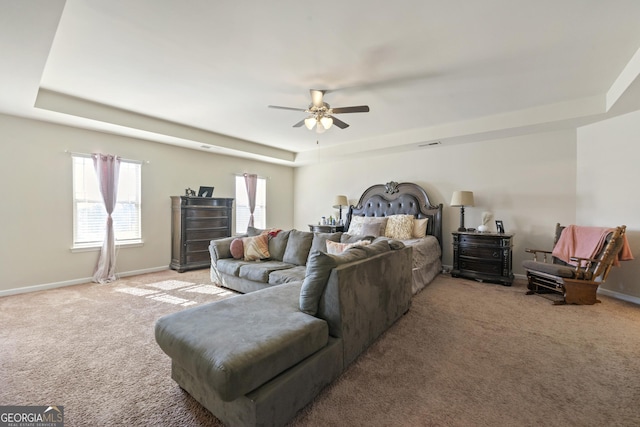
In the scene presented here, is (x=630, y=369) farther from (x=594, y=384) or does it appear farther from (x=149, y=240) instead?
(x=149, y=240)

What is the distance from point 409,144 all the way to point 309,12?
11.9 feet

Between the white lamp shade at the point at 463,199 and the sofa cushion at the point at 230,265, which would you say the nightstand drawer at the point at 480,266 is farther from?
the sofa cushion at the point at 230,265

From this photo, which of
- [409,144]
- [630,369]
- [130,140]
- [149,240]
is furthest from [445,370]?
[130,140]

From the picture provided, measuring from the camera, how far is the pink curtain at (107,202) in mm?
4441

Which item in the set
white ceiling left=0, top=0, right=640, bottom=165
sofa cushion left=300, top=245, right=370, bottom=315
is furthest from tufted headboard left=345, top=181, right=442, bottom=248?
sofa cushion left=300, top=245, right=370, bottom=315

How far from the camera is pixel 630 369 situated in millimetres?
2043

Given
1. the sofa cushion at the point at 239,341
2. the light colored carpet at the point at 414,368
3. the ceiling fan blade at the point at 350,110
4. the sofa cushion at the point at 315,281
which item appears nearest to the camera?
the sofa cushion at the point at 239,341

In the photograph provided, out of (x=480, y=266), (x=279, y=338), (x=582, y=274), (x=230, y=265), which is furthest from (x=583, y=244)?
(x=230, y=265)

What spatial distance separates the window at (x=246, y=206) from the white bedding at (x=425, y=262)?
4.09 metres

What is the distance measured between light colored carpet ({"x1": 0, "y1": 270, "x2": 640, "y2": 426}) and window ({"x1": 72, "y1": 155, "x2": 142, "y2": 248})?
1349mm

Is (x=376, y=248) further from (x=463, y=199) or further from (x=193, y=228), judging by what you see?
(x=193, y=228)

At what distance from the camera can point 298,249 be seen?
12.9 feet

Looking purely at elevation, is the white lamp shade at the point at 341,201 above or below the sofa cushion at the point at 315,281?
above

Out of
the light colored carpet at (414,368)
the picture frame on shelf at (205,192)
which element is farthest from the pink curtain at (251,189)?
the light colored carpet at (414,368)
